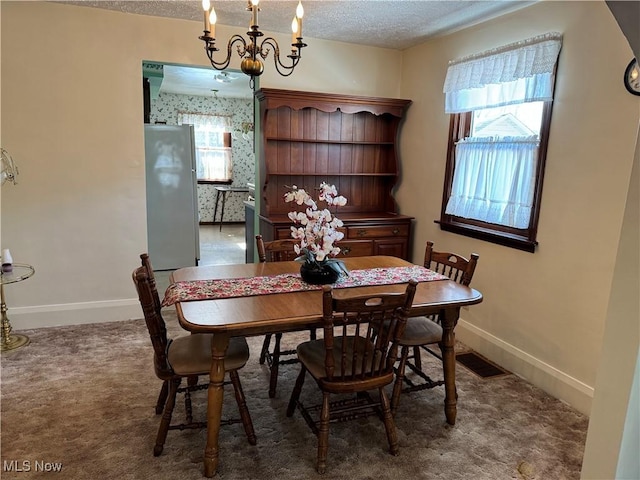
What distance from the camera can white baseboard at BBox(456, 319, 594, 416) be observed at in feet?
8.58

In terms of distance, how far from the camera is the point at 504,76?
9.85 feet

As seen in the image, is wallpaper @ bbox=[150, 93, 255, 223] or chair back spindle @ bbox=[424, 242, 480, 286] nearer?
chair back spindle @ bbox=[424, 242, 480, 286]

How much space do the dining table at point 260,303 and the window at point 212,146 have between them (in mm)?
6390

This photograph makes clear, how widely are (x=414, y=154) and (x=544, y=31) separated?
1.54 meters

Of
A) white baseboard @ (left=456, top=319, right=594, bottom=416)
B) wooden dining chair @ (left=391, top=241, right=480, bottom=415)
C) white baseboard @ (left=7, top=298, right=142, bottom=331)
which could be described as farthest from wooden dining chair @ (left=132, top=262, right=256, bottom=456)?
white baseboard @ (left=456, top=319, right=594, bottom=416)

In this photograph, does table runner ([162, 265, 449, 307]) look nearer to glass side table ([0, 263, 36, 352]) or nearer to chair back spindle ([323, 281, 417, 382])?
chair back spindle ([323, 281, 417, 382])

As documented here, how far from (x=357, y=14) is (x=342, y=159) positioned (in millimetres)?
1364

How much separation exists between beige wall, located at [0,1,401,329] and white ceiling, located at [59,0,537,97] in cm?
23

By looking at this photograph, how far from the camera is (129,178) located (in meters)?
3.65

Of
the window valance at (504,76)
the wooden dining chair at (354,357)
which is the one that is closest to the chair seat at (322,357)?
the wooden dining chair at (354,357)

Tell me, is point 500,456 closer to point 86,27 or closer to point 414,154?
point 414,154

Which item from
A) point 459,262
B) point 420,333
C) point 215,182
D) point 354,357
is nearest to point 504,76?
point 459,262

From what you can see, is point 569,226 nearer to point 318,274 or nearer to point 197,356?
point 318,274

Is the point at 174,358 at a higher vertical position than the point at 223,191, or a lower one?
lower
